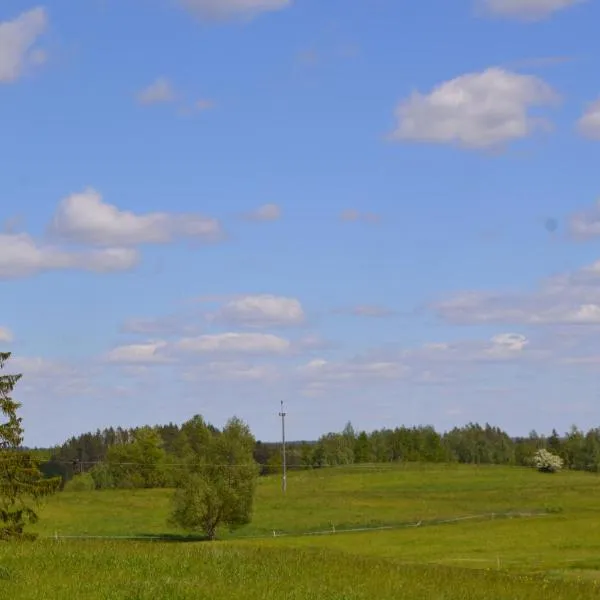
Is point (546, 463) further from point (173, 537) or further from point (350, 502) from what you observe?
point (173, 537)

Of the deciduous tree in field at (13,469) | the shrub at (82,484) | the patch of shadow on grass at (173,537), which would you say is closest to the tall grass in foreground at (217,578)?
the deciduous tree in field at (13,469)

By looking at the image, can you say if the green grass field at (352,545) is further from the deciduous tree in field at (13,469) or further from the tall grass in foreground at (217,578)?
the deciduous tree in field at (13,469)

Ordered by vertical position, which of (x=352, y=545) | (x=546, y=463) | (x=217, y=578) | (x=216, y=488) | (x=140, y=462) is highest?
(x=140, y=462)

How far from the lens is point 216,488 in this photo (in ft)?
286

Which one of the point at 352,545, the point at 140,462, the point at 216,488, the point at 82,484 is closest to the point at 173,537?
the point at 216,488

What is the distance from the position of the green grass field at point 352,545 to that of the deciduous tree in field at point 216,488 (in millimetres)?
2131

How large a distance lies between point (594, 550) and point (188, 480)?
38.8 metres

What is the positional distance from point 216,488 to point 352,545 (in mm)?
21751

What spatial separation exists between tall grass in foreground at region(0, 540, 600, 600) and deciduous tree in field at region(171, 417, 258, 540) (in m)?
63.9

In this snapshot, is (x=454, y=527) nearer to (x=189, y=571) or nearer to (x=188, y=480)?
(x=188, y=480)

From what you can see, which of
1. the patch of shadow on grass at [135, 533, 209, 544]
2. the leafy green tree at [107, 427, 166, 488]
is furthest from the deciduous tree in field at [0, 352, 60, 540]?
the leafy green tree at [107, 427, 166, 488]

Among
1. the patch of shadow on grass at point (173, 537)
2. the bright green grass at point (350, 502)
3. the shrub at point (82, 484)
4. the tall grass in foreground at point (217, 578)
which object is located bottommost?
the patch of shadow on grass at point (173, 537)

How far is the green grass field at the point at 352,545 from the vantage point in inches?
704

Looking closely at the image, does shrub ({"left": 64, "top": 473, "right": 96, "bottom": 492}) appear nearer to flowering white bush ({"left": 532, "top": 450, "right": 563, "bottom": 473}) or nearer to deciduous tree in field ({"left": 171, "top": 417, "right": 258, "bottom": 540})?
flowering white bush ({"left": 532, "top": 450, "right": 563, "bottom": 473})
